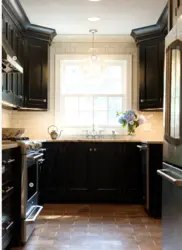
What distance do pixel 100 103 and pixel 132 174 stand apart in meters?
1.27

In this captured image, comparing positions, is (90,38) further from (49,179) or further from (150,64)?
(49,179)

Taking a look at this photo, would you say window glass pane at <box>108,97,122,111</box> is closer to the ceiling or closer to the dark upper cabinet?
the dark upper cabinet

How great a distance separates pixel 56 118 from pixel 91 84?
2.50 ft

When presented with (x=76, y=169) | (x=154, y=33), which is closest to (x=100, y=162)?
(x=76, y=169)

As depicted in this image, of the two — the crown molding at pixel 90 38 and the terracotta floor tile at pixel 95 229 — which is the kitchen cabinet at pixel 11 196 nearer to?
the terracotta floor tile at pixel 95 229

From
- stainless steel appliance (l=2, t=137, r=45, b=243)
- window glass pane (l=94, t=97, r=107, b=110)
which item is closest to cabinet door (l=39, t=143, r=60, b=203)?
window glass pane (l=94, t=97, r=107, b=110)

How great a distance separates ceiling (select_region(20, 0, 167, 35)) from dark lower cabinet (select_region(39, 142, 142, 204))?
166 centimetres

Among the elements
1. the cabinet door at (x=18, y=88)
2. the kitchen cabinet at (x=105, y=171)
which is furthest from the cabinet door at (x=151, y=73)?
the cabinet door at (x=18, y=88)

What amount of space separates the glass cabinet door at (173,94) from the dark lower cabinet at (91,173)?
238 centimetres

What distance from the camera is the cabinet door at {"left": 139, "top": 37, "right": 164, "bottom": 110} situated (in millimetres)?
4699

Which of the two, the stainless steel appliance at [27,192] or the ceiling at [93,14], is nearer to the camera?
the stainless steel appliance at [27,192]

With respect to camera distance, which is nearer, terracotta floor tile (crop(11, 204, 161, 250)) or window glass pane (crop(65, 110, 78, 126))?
terracotta floor tile (crop(11, 204, 161, 250))

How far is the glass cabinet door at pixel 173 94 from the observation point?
77.4 inches

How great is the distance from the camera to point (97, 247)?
2.85m
